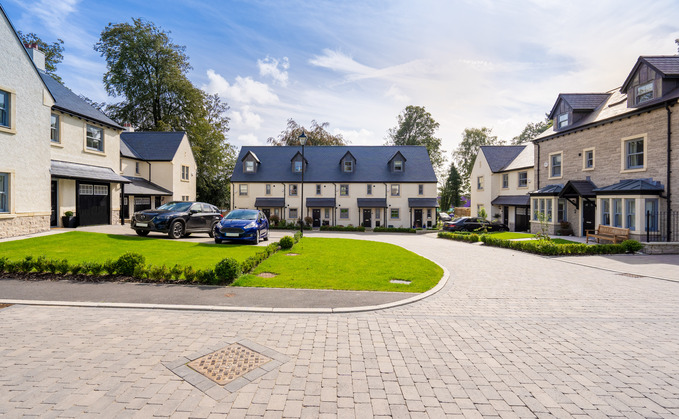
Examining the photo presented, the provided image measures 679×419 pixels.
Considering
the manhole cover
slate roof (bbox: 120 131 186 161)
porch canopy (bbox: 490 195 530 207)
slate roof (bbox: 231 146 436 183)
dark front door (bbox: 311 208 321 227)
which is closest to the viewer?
the manhole cover

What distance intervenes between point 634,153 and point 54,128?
33378mm

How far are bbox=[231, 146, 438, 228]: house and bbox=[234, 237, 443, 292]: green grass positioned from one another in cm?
2499

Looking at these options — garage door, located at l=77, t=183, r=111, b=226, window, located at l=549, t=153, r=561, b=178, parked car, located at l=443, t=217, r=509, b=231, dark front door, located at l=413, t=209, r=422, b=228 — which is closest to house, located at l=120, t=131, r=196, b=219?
garage door, located at l=77, t=183, r=111, b=226

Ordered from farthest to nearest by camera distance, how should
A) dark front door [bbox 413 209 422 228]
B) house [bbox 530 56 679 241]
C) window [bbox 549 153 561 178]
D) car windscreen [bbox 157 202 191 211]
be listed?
1. dark front door [bbox 413 209 422 228]
2. window [bbox 549 153 561 178]
3. car windscreen [bbox 157 202 191 211]
4. house [bbox 530 56 679 241]

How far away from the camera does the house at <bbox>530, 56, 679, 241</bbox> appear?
54.1ft

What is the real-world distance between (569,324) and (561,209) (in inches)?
866

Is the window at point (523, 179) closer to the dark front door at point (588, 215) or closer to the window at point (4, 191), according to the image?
the dark front door at point (588, 215)

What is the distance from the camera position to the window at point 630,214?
1738cm

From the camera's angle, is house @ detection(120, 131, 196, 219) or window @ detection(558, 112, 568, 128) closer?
window @ detection(558, 112, 568, 128)

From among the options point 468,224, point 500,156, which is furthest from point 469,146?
point 468,224

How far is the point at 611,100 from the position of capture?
72.7 feet

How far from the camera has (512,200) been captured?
1254 inches

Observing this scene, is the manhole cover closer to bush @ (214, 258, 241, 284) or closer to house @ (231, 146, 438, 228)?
bush @ (214, 258, 241, 284)

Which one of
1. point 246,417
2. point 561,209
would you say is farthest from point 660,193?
point 246,417
